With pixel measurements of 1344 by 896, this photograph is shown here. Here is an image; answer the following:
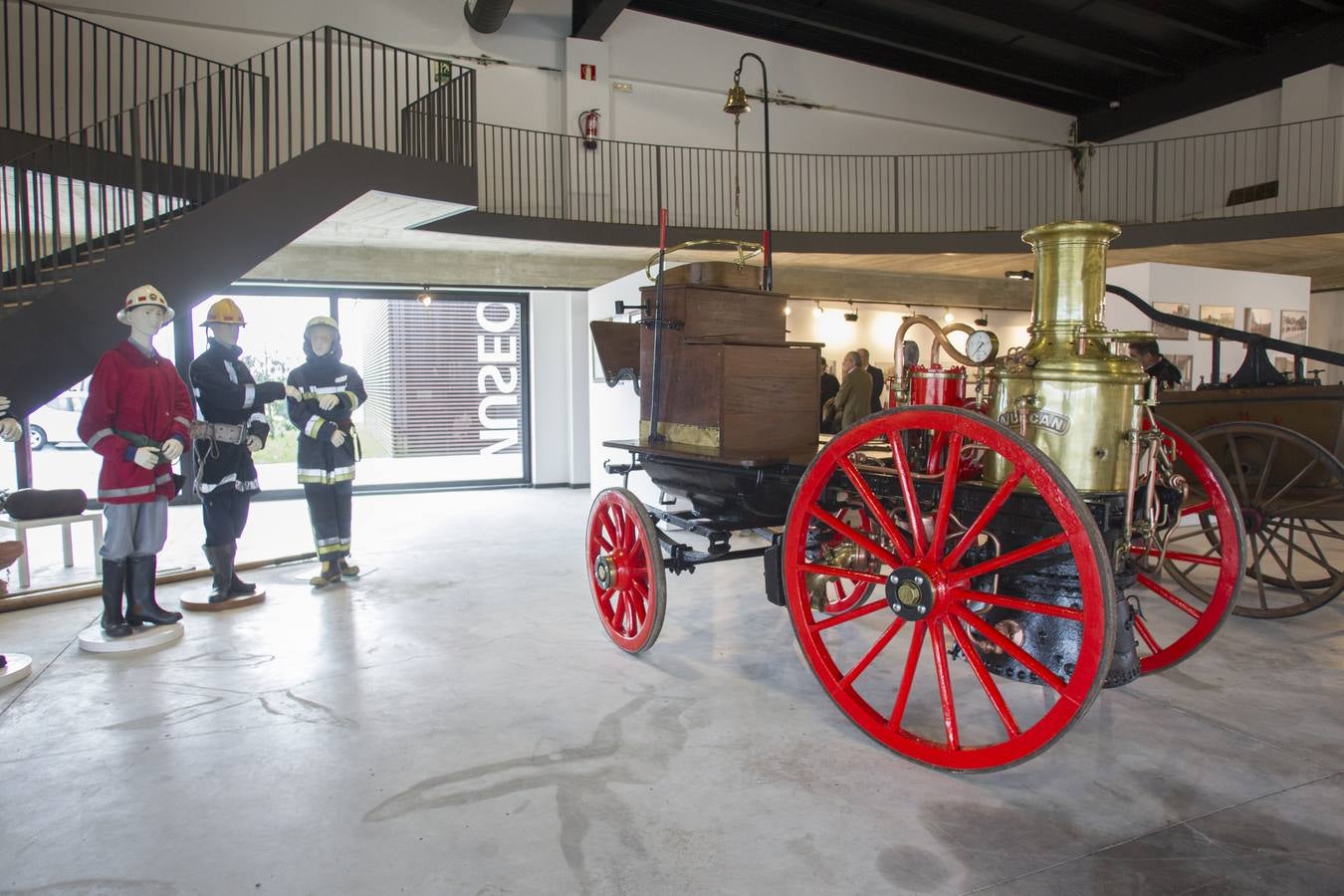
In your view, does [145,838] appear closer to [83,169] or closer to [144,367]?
[144,367]

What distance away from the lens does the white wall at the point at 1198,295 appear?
317 inches

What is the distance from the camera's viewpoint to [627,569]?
3938 mm

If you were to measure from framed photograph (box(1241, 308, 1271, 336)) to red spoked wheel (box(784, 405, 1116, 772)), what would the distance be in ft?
24.5

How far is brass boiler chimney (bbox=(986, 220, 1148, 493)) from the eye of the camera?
257cm

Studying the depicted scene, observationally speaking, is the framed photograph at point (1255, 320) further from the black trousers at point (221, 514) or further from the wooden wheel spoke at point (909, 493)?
the black trousers at point (221, 514)

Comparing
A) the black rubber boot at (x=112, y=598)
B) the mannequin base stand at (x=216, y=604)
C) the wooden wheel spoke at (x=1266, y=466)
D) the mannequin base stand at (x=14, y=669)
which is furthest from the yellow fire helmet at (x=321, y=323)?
the wooden wheel spoke at (x=1266, y=466)

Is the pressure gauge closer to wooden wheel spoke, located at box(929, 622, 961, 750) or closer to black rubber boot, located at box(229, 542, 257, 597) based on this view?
wooden wheel spoke, located at box(929, 622, 961, 750)

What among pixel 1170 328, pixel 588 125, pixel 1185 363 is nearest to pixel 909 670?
pixel 1170 328

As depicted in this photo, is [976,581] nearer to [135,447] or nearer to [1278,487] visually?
[1278,487]

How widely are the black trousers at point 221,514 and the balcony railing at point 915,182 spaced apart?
6.22 meters

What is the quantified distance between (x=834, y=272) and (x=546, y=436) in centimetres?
508

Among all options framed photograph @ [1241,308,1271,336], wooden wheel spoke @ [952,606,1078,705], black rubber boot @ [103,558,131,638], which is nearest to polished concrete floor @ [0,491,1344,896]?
black rubber boot @ [103,558,131,638]

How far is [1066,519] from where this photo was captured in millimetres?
2164

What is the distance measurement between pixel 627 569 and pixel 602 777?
4.26 ft
